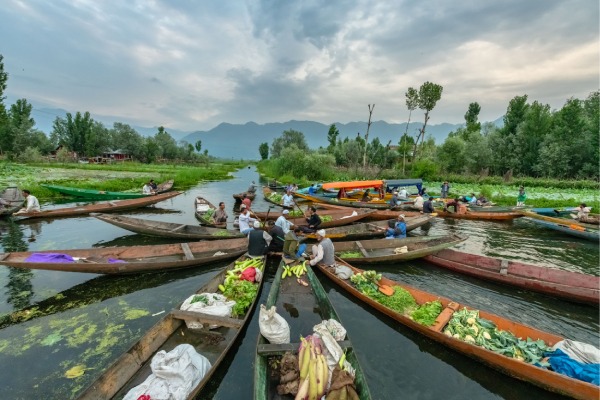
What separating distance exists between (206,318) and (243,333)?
1262 millimetres

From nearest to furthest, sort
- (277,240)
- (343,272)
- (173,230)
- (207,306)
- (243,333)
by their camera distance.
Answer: (207,306) < (243,333) < (343,272) < (277,240) < (173,230)

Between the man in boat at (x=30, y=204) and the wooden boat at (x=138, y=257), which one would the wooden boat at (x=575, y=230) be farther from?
the man in boat at (x=30, y=204)

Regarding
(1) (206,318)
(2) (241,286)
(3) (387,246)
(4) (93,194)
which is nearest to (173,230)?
(2) (241,286)

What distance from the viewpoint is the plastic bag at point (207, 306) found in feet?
20.1

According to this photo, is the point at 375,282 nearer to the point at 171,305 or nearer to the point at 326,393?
the point at 326,393

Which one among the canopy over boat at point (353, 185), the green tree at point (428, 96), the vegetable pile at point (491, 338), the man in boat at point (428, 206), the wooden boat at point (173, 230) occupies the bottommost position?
the vegetable pile at point (491, 338)

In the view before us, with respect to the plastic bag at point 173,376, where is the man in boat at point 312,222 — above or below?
above

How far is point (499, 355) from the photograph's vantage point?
511 cm

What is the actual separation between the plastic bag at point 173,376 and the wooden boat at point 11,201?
18731mm

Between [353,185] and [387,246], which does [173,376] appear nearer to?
[387,246]

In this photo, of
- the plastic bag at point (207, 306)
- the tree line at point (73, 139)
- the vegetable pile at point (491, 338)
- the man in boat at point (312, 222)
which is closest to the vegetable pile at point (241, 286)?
the plastic bag at point (207, 306)

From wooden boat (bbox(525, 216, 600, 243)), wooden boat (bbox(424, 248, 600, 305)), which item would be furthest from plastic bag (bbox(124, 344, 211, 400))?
wooden boat (bbox(525, 216, 600, 243))

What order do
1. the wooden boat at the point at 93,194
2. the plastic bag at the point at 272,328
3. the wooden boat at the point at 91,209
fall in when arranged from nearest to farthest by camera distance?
the plastic bag at the point at 272,328
the wooden boat at the point at 91,209
the wooden boat at the point at 93,194

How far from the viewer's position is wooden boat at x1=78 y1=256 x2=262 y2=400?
4184 mm
